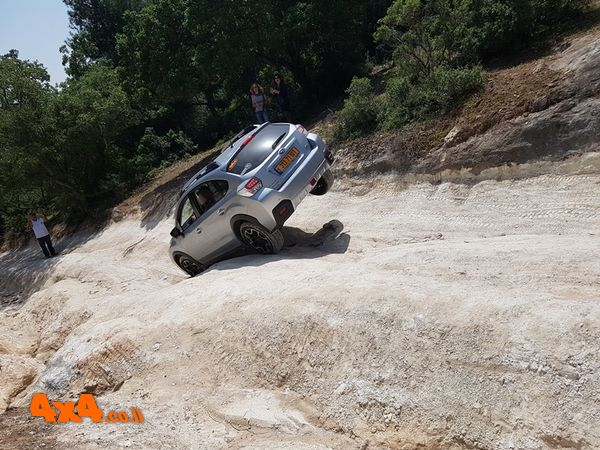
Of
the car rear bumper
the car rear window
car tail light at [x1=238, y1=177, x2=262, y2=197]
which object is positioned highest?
the car rear window

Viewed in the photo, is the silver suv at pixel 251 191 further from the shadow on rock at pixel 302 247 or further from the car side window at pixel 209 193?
the shadow on rock at pixel 302 247

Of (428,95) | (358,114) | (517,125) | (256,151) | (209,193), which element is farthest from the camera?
(358,114)

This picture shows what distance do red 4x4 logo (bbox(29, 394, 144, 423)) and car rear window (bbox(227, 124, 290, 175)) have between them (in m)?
4.14

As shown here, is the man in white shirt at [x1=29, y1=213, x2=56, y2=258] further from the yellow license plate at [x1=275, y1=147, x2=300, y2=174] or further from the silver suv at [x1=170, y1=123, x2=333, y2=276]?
the yellow license plate at [x1=275, y1=147, x2=300, y2=174]

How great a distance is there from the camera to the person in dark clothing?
16859 millimetres

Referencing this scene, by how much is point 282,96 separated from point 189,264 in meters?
8.88

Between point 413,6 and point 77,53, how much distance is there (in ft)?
88.1

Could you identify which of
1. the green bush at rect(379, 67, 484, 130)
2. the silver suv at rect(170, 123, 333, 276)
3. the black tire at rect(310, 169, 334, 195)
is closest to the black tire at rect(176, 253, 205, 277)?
the silver suv at rect(170, 123, 333, 276)

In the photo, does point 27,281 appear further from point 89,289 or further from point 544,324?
point 544,324

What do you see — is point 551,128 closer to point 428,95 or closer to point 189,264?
point 428,95

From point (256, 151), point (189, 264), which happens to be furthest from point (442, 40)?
point (189, 264)

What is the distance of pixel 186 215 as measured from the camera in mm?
9461

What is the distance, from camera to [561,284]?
4980 mm

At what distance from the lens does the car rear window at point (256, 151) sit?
8336 mm
